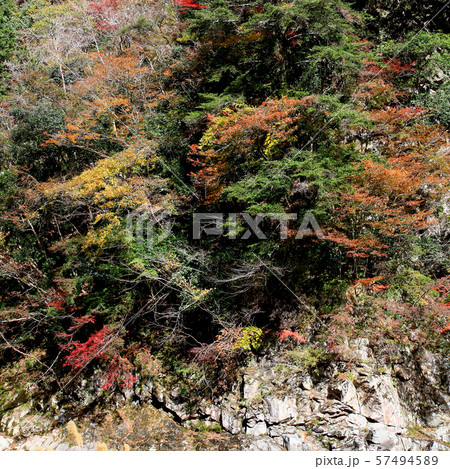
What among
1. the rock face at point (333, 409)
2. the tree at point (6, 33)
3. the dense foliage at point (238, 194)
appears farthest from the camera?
the tree at point (6, 33)

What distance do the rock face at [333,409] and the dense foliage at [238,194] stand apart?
0.61 meters

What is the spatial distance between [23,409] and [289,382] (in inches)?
337

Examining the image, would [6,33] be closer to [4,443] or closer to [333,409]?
[4,443]

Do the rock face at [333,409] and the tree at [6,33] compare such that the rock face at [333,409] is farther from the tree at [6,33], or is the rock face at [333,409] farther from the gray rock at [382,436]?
the tree at [6,33]

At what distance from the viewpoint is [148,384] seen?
380 inches

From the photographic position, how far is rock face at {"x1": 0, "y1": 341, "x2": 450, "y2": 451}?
7.04m

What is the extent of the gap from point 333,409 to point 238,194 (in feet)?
18.5

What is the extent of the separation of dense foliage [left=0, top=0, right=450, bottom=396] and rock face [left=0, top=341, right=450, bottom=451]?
61 cm

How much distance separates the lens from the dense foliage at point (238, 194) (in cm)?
802

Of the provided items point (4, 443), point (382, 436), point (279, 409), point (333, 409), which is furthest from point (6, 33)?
point (382, 436)

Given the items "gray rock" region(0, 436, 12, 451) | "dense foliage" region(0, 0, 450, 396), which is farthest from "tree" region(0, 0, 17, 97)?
"gray rock" region(0, 436, 12, 451)

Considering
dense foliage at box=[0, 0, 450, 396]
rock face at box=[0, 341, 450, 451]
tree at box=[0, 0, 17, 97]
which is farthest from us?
tree at box=[0, 0, 17, 97]

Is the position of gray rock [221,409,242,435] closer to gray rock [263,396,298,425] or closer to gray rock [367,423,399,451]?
gray rock [263,396,298,425]

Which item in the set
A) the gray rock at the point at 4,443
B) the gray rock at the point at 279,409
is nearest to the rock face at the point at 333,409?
the gray rock at the point at 279,409
